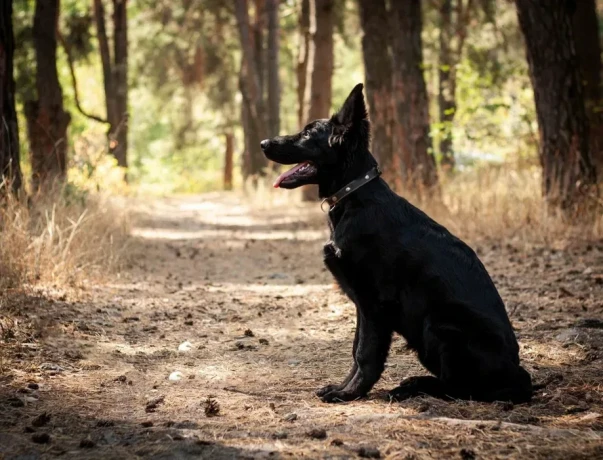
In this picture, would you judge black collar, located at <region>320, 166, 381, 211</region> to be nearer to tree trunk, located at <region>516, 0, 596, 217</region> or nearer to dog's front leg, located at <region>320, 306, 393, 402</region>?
dog's front leg, located at <region>320, 306, 393, 402</region>

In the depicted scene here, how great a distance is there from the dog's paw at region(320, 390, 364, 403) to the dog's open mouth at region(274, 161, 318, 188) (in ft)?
4.48

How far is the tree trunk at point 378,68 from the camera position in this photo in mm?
15266

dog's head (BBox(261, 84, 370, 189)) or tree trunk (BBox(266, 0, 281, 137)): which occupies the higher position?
tree trunk (BBox(266, 0, 281, 137))

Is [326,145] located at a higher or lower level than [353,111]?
lower

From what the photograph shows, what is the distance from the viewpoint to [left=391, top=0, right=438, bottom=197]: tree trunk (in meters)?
14.1

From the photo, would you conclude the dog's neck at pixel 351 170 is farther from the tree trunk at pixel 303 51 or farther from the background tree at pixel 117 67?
the background tree at pixel 117 67

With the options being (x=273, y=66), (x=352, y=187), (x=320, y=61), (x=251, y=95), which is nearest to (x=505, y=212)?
(x=352, y=187)

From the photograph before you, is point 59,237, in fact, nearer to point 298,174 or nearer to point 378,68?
point 298,174

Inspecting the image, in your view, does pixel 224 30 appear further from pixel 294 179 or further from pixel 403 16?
pixel 294 179

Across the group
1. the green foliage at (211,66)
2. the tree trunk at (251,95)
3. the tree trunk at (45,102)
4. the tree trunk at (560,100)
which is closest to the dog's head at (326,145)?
the tree trunk at (560,100)

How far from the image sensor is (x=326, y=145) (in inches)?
202

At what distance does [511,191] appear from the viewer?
12.2 m

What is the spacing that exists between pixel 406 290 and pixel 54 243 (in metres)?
5.07

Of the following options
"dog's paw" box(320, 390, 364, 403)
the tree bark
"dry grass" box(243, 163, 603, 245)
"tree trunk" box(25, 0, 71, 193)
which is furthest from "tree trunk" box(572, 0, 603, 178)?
"dog's paw" box(320, 390, 364, 403)
